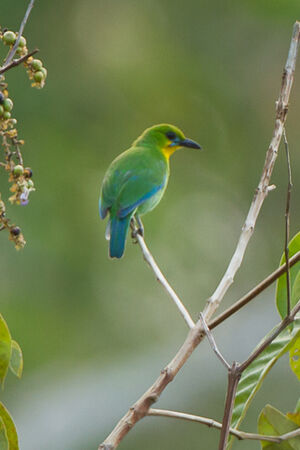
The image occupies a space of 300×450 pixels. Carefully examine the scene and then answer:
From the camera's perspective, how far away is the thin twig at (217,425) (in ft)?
3.34

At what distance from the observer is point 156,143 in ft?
6.41

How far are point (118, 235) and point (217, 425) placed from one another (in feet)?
2.05

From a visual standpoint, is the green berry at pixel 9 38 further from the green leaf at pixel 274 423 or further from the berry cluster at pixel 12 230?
the green leaf at pixel 274 423

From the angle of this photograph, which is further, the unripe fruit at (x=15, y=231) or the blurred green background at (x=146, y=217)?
the blurred green background at (x=146, y=217)

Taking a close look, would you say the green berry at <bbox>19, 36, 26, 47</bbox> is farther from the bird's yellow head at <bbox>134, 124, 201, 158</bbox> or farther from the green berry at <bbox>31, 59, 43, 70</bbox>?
the bird's yellow head at <bbox>134, 124, 201, 158</bbox>

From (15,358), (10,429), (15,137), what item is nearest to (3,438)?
(10,429)

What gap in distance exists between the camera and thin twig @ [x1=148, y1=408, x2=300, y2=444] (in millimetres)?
1018

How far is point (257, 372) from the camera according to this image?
125 centimetres

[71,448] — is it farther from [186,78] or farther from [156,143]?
[186,78]

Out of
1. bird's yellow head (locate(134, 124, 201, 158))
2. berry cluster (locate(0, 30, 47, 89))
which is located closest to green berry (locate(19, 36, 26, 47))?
berry cluster (locate(0, 30, 47, 89))

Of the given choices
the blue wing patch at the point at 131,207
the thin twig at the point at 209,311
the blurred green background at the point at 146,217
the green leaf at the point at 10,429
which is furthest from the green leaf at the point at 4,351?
the blurred green background at the point at 146,217

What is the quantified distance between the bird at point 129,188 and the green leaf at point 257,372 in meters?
0.36

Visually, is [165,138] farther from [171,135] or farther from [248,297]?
[248,297]

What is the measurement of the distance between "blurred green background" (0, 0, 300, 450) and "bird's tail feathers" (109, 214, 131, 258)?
316cm
